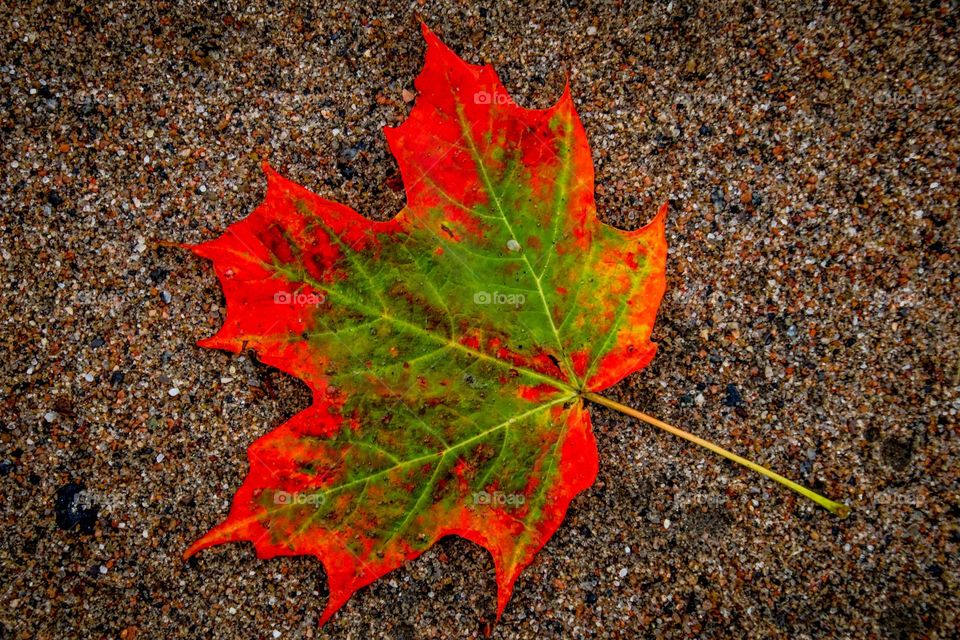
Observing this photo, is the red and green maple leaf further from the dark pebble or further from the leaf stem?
the dark pebble

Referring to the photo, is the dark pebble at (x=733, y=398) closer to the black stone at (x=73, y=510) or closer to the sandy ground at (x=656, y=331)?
the sandy ground at (x=656, y=331)

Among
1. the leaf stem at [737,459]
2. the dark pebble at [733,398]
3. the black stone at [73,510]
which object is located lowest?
the black stone at [73,510]

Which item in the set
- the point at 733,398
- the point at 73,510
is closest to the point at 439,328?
the point at 733,398

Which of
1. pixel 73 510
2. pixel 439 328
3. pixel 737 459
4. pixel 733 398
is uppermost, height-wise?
pixel 439 328

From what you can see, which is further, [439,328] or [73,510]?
[73,510]

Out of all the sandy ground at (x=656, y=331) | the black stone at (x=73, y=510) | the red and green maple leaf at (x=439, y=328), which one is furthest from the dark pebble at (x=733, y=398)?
the black stone at (x=73, y=510)

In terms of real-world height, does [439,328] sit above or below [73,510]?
above

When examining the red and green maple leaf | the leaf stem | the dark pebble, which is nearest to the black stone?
the red and green maple leaf

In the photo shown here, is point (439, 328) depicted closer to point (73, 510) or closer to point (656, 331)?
point (656, 331)
